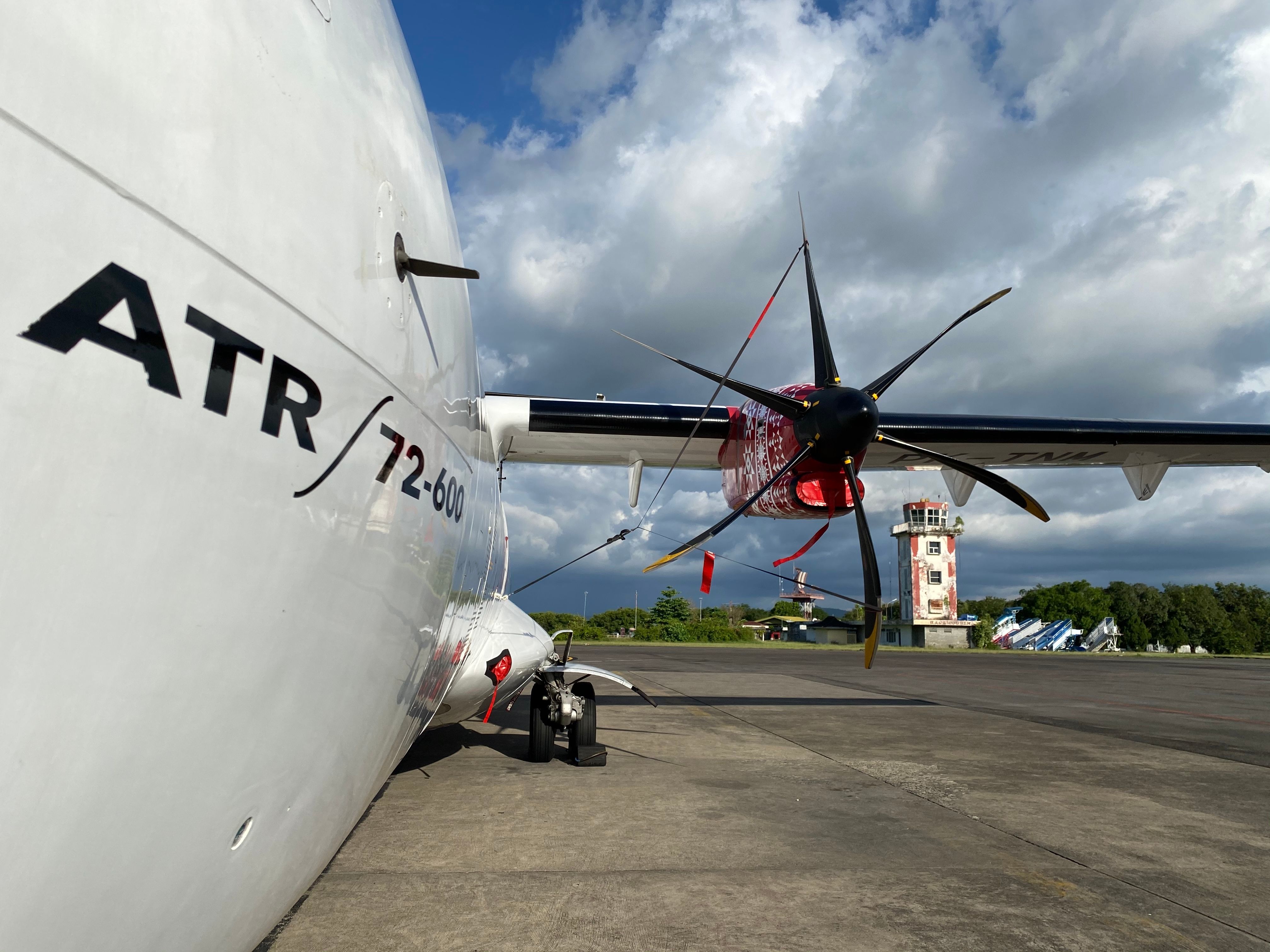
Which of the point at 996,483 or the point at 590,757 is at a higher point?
the point at 996,483

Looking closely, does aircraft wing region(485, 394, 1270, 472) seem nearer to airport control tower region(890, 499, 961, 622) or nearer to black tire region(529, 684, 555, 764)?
black tire region(529, 684, 555, 764)

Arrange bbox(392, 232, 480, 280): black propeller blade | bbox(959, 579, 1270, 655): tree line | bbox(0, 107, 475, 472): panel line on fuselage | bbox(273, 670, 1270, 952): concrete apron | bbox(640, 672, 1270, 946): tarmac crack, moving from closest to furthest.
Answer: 1. bbox(0, 107, 475, 472): panel line on fuselage
2. bbox(392, 232, 480, 280): black propeller blade
3. bbox(273, 670, 1270, 952): concrete apron
4. bbox(640, 672, 1270, 946): tarmac crack
5. bbox(959, 579, 1270, 655): tree line

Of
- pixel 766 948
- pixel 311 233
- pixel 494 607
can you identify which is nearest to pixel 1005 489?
pixel 494 607

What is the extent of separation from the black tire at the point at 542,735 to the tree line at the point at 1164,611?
267ft

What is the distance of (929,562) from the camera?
193ft

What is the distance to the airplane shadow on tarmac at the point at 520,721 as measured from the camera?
746 cm

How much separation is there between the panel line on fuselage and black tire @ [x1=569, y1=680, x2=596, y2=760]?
5966 millimetres

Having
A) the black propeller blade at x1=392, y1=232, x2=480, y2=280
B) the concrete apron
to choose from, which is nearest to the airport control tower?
the concrete apron

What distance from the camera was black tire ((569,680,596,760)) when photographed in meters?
7.29

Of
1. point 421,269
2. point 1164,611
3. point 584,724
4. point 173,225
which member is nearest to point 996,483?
point 584,724

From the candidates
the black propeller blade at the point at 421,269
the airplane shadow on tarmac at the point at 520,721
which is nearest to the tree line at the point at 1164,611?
the airplane shadow on tarmac at the point at 520,721

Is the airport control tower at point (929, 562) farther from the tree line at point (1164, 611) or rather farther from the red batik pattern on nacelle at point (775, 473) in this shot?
the red batik pattern on nacelle at point (775, 473)

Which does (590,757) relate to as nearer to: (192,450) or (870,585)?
(870,585)

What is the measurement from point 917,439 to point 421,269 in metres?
7.37
